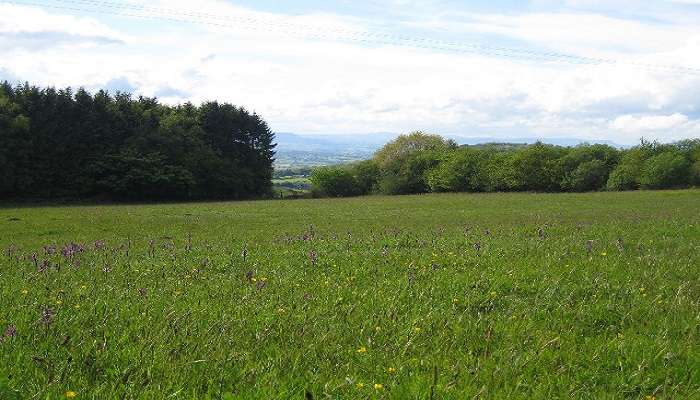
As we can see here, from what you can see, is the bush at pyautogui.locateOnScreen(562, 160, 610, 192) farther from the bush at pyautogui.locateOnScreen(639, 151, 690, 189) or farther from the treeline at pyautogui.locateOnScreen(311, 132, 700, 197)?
the bush at pyautogui.locateOnScreen(639, 151, 690, 189)

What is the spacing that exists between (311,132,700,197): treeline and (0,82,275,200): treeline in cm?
1893

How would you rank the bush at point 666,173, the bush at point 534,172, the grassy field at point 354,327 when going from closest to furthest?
the grassy field at point 354,327
the bush at point 666,173
the bush at point 534,172

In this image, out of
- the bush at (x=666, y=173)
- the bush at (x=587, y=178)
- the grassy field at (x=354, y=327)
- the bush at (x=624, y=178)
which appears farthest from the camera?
the bush at (x=587, y=178)

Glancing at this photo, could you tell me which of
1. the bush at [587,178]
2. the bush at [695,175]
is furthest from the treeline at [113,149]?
the bush at [695,175]

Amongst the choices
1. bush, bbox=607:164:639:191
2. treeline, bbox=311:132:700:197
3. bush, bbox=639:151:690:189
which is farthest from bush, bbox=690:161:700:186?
bush, bbox=607:164:639:191

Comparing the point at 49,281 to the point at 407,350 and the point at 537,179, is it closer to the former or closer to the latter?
the point at 407,350

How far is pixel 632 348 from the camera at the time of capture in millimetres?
6012

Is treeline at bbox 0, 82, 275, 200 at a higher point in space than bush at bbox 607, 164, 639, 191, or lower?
higher

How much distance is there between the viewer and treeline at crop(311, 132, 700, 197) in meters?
80.1

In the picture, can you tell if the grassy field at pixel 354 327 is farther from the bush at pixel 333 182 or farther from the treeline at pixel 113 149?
the bush at pixel 333 182

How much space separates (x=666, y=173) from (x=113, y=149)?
71.1m

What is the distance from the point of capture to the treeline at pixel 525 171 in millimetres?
80125

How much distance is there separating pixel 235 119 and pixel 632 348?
269 ft

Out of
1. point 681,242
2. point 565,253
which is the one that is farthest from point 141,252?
point 681,242
